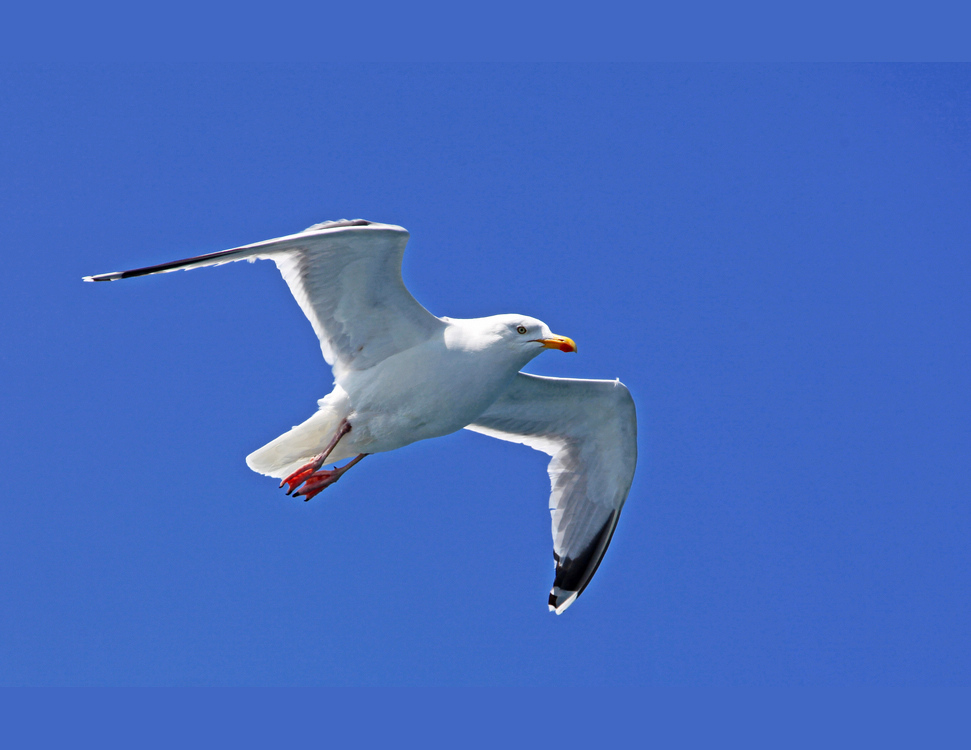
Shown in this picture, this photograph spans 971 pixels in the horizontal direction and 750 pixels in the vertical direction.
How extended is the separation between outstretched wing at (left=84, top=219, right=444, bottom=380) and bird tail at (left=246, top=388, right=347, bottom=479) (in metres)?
0.27

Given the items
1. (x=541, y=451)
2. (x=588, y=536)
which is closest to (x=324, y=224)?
(x=541, y=451)

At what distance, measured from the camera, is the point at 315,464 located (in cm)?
805

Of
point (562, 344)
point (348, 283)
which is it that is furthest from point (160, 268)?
point (562, 344)

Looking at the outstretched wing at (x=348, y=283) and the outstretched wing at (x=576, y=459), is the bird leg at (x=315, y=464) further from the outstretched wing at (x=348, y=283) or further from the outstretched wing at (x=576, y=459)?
the outstretched wing at (x=576, y=459)

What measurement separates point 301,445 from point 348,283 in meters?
1.46

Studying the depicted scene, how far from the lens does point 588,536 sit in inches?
375

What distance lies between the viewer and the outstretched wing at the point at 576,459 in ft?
30.3

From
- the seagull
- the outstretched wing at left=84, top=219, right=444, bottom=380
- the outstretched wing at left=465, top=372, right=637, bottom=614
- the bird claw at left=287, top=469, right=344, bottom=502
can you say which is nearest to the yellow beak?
the seagull

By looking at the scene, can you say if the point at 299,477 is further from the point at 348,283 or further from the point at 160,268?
the point at 160,268

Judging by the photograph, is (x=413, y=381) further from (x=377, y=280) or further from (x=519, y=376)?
(x=519, y=376)

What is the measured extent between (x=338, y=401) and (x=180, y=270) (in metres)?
1.84

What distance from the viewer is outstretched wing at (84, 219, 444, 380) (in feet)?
23.1

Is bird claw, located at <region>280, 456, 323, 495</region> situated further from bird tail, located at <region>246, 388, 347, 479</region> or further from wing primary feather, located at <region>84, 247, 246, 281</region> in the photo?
wing primary feather, located at <region>84, 247, 246, 281</region>

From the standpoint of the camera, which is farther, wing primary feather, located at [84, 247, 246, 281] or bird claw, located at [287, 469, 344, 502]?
bird claw, located at [287, 469, 344, 502]
